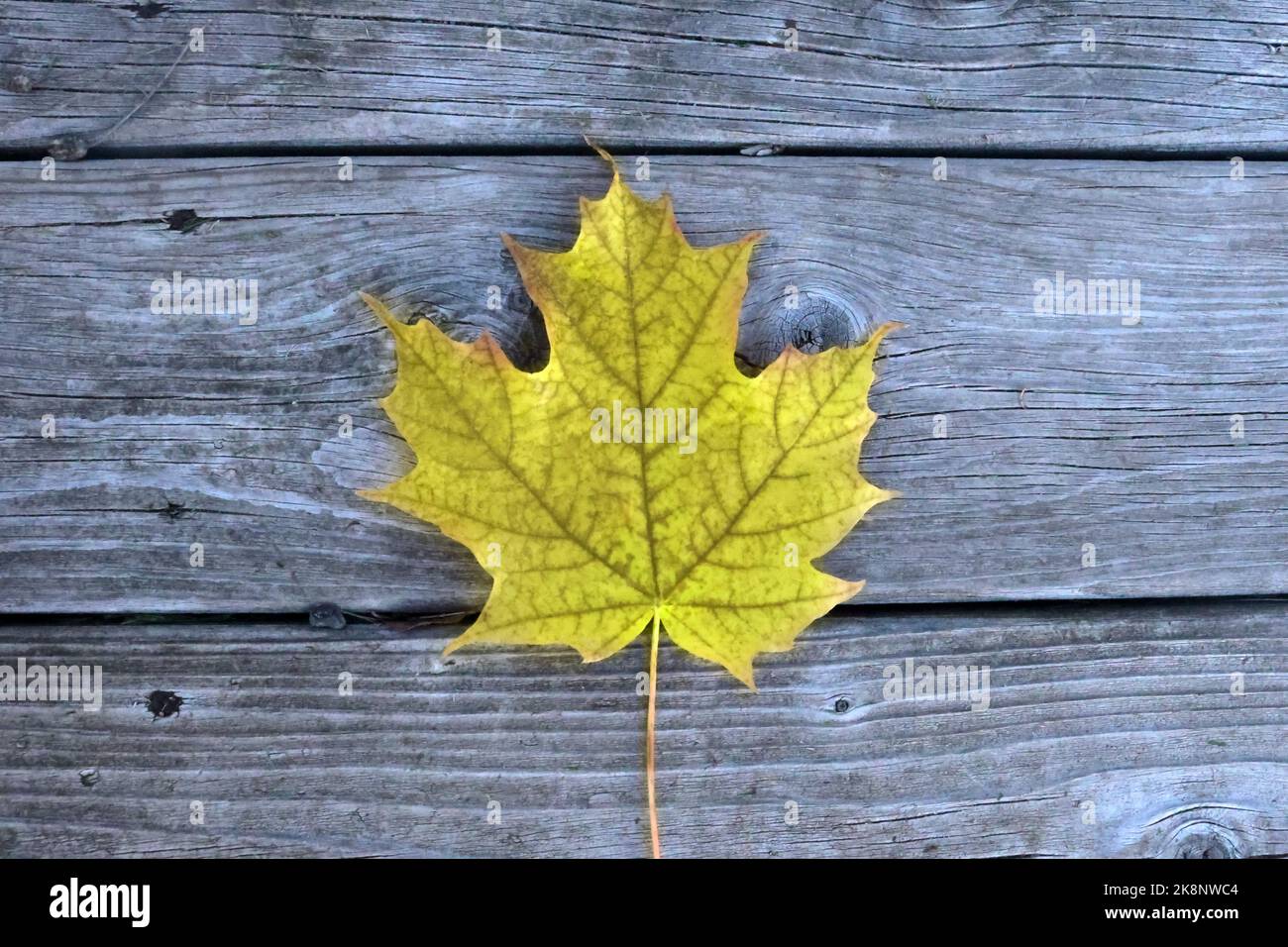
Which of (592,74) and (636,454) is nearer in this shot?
(636,454)

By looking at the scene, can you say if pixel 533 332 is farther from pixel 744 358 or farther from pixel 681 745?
pixel 681 745

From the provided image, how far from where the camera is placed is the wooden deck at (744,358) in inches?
57.1

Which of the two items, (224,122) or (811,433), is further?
(224,122)

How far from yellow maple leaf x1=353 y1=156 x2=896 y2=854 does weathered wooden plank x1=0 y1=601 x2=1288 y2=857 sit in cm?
21

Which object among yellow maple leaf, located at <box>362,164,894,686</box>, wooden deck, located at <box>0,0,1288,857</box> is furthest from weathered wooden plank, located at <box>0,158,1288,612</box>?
yellow maple leaf, located at <box>362,164,894,686</box>

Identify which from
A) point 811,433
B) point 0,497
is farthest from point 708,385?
point 0,497

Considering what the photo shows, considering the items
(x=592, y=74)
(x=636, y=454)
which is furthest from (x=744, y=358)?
(x=592, y=74)

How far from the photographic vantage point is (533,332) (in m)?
1.41

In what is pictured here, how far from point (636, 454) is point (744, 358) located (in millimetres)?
278

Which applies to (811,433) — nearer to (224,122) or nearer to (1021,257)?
(1021,257)

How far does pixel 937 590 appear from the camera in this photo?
1492 millimetres

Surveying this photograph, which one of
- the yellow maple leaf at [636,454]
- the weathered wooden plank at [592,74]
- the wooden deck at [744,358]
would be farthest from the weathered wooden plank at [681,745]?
the weathered wooden plank at [592,74]
